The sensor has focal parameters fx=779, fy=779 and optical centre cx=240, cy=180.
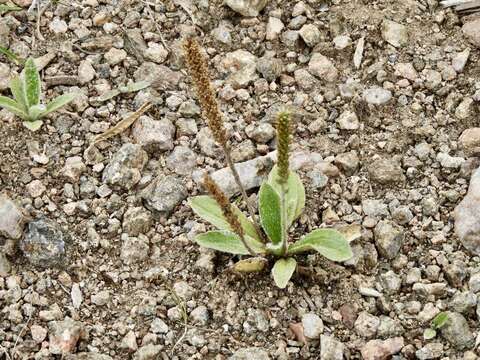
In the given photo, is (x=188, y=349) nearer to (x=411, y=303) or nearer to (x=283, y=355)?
(x=283, y=355)

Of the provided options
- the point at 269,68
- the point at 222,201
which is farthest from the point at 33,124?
the point at 222,201

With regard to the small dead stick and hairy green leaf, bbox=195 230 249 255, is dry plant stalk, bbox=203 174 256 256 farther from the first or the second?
the small dead stick

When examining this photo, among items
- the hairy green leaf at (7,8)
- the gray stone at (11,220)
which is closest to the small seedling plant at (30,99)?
the gray stone at (11,220)

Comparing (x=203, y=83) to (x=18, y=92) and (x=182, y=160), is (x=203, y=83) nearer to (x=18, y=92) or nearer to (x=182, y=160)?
(x=182, y=160)

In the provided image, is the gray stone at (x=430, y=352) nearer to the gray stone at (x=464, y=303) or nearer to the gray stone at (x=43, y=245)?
the gray stone at (x=464, y=303)

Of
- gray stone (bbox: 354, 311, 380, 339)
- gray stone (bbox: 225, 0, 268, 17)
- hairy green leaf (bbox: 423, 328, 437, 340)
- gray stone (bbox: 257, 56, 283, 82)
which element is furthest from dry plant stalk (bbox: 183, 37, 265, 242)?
gray stone (bbox: 225, 0, 268, 17)

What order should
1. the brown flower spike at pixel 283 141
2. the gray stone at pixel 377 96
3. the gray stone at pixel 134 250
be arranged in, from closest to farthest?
the brown flower spike at pixel 283 141 → the gray stone at pixel 134 250 → the gray stone at pixel 377 96
